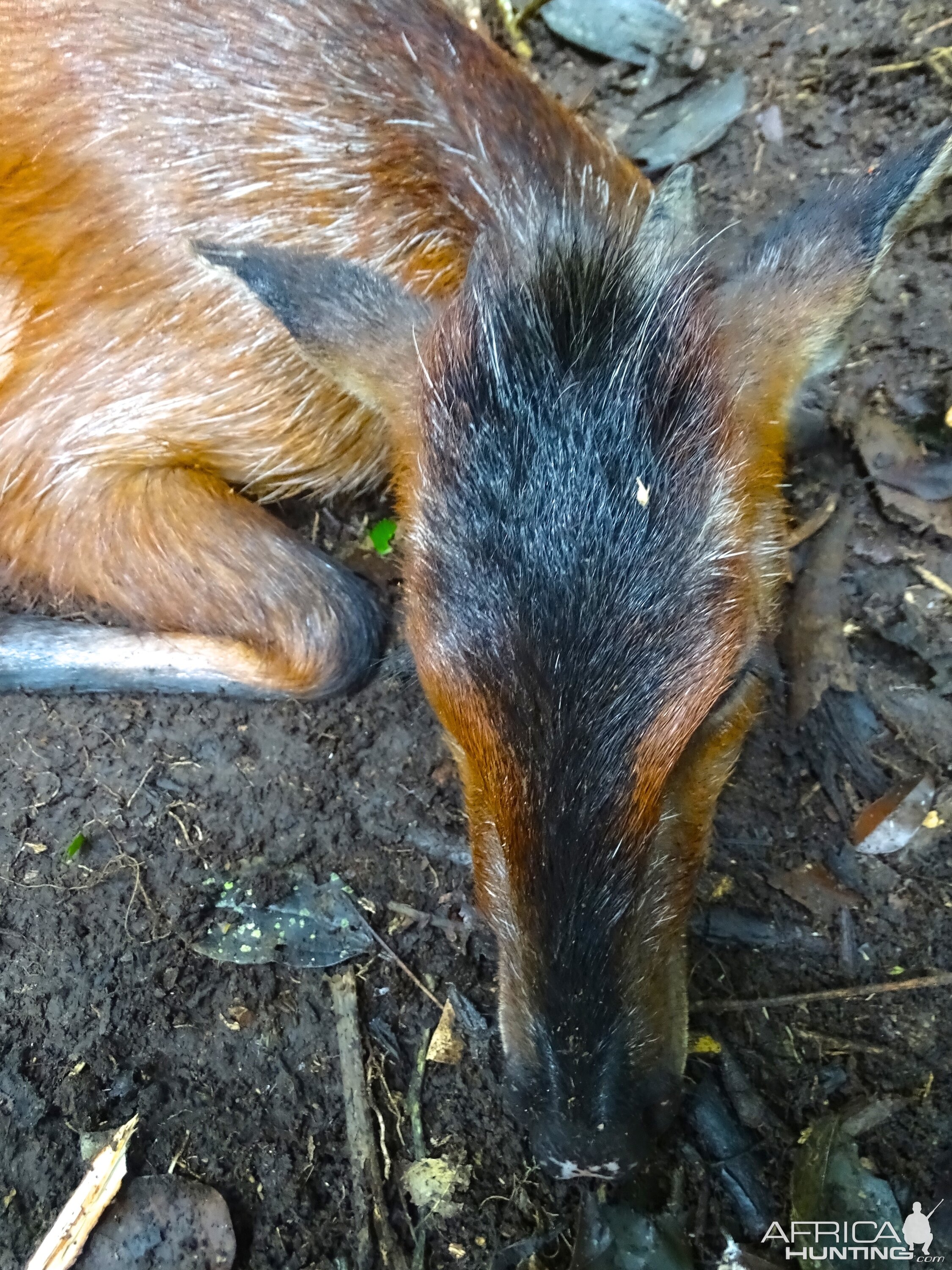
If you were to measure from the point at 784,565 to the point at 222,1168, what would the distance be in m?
2.03

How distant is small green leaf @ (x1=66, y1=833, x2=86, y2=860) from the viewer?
9.02 ft

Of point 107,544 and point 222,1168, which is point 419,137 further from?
point 222,1168

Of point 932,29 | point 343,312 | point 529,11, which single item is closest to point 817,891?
point 343,312

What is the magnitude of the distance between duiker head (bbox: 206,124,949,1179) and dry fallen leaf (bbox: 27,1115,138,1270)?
1.13 meters

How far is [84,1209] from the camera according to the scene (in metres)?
2.26

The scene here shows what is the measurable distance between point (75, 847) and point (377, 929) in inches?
37.1

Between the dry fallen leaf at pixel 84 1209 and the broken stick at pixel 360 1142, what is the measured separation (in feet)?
1.85

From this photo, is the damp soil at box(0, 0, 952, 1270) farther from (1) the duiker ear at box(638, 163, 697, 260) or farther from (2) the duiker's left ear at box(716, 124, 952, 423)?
(2) the duiker's left ear at box(716, 124, 952, 423)

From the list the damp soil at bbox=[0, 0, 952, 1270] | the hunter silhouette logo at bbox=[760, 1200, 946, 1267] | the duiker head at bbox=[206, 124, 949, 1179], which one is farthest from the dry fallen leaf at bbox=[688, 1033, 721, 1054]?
the duiker head at bbox=[206, 124, 949, 1179]

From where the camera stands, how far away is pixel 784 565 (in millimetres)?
2170

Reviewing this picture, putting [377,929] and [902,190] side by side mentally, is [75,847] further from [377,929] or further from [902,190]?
[902,190]

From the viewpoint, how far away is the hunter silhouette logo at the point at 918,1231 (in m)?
2.16

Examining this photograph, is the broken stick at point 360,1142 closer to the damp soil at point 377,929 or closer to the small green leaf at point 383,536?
the damp soil at point 377,929

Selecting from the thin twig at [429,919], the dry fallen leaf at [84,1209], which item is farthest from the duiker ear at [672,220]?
the dry fallen leaf at [84,1209]
